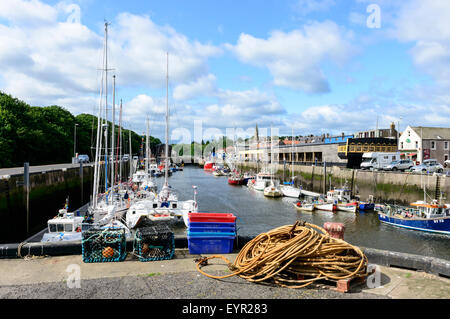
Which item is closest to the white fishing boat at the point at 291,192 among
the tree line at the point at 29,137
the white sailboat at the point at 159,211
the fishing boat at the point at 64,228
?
the white sailboat at the point at 159,211

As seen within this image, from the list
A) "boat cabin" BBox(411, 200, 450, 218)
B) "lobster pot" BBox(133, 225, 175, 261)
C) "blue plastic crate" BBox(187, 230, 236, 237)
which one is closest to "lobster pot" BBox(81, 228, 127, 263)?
"lobster pot" BBox(133, 225, 175, 261)

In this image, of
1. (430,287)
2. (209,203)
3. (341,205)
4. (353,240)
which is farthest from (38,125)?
(430,287)

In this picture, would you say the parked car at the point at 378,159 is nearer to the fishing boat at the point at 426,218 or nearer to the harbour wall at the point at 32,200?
the fishing boat at the point at 426,218

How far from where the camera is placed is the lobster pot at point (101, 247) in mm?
7262

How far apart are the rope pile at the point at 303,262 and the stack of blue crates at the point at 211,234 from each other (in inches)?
59.6

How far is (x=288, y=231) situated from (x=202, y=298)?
2.27m

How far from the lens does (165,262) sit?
729 centimetres

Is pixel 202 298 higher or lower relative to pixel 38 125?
Answer: lower

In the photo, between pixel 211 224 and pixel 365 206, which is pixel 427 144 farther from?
pixel 211 224

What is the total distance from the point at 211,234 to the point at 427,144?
55.0 metres

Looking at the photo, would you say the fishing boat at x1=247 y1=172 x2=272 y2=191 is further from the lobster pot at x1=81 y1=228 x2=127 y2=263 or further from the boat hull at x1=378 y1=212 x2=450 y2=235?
the lobster pot at x1=81 y1=228 x2=127 y2=263

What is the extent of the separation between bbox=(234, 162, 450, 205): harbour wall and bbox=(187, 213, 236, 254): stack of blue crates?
2617 centimetres

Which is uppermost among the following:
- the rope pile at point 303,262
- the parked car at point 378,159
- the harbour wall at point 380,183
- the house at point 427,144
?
the house at point 427,144
